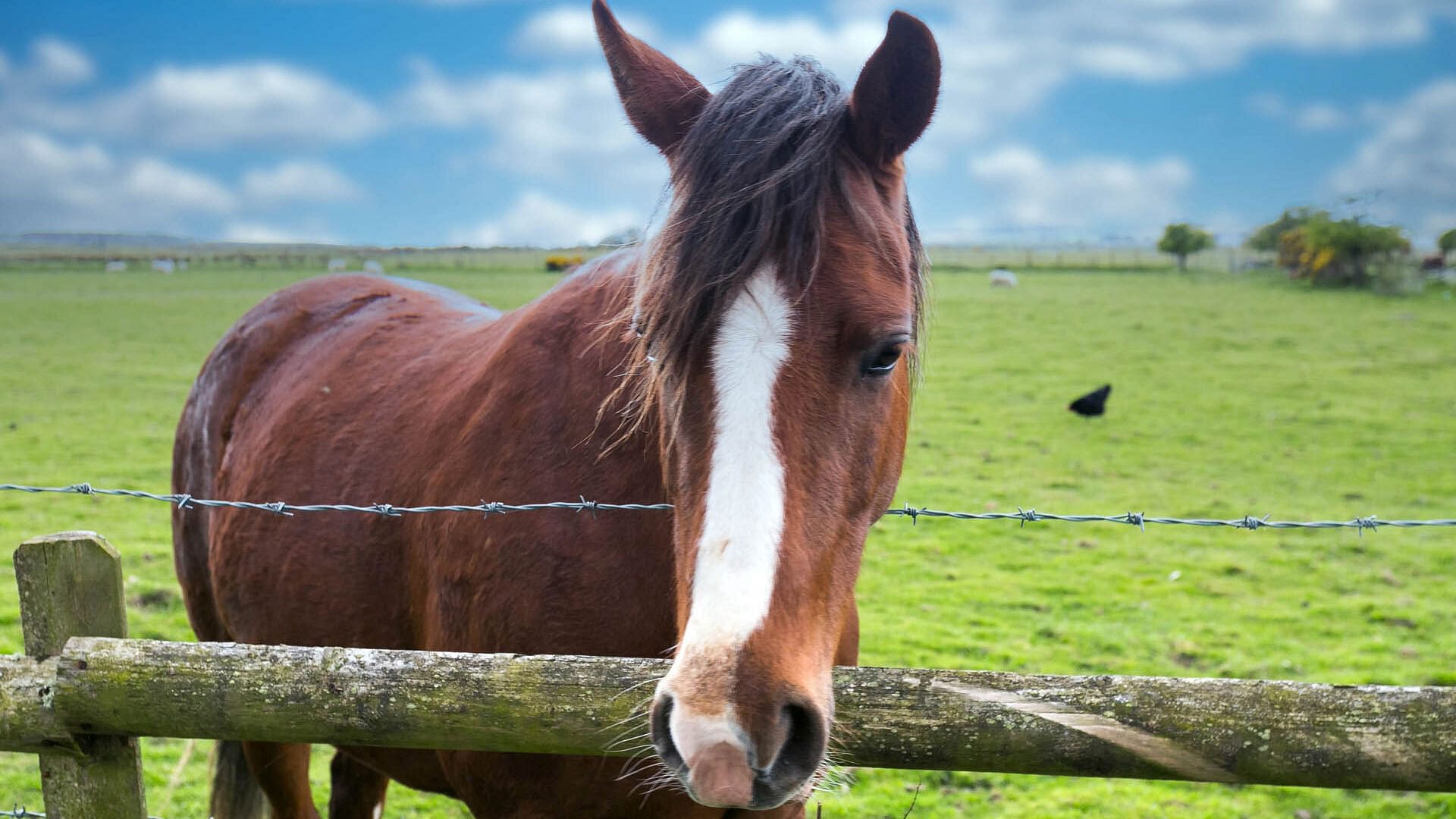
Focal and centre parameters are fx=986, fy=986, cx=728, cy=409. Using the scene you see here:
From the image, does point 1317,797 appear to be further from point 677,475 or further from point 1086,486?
point 1086,486

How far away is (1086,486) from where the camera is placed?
38.1 ft

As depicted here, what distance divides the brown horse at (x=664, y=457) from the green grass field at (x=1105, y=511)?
24.8 inches

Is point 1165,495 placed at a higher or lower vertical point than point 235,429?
lower

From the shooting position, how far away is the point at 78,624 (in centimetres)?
209

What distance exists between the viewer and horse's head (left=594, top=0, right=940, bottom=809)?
1.51m

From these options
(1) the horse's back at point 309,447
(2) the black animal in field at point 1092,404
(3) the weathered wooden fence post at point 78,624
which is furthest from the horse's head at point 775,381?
(2) the black animal in field at point 1092,404

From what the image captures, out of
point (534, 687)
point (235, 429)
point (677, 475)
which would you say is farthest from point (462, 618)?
point (235, 429)

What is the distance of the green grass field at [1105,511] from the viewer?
17.5 feet

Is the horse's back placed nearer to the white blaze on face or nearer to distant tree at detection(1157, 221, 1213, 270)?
the white blaze on face

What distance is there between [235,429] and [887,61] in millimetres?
3150

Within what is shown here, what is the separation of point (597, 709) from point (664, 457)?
517 mm

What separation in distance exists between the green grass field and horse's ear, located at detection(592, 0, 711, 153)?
3.25 feet

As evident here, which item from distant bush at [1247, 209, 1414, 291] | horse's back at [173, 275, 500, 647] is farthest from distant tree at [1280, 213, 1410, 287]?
horse's back at [173, 275, 500, 647]

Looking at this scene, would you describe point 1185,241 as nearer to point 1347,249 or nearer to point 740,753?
point 1347,249
